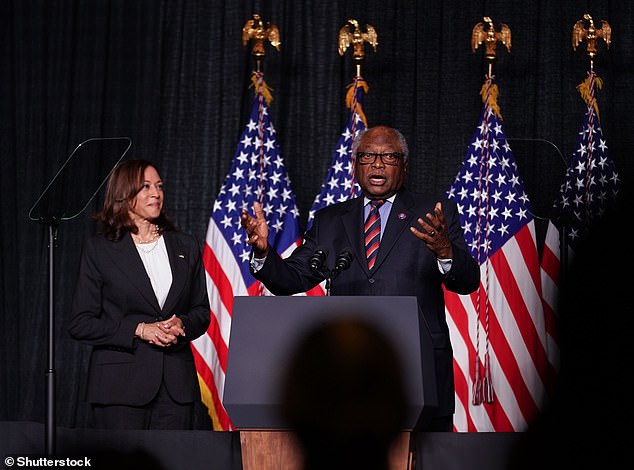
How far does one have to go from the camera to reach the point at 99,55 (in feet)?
18.9

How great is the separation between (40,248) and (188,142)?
117cm


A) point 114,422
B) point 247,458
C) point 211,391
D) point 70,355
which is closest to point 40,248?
point 70,355

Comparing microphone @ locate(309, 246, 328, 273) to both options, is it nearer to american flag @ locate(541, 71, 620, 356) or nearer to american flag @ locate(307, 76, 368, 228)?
american flag @ locate(307, 76, 368, 228)

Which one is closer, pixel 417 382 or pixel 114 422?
pixel 417 382

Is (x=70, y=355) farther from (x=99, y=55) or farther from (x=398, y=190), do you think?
(x=398, y=190)

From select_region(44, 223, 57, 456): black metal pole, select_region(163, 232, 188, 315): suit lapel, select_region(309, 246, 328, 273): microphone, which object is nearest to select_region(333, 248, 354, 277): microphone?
select_region(309, 246, 328, 273): microphone

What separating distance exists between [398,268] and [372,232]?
0.20 metres

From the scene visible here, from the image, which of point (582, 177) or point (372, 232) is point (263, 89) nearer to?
point (582, 177)

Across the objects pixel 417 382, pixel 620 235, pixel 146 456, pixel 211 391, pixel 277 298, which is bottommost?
pixel 211 391

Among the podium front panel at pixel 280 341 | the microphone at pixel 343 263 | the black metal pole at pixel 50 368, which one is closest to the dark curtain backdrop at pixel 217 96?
the black metal pole at pixel 50 368

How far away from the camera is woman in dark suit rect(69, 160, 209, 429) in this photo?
320 cm

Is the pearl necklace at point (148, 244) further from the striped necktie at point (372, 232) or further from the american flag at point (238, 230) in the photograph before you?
the american flag at point (238, 230)

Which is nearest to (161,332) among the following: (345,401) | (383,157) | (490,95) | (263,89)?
(383,157)

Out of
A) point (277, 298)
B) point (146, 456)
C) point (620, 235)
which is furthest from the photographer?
point (146, 456)
